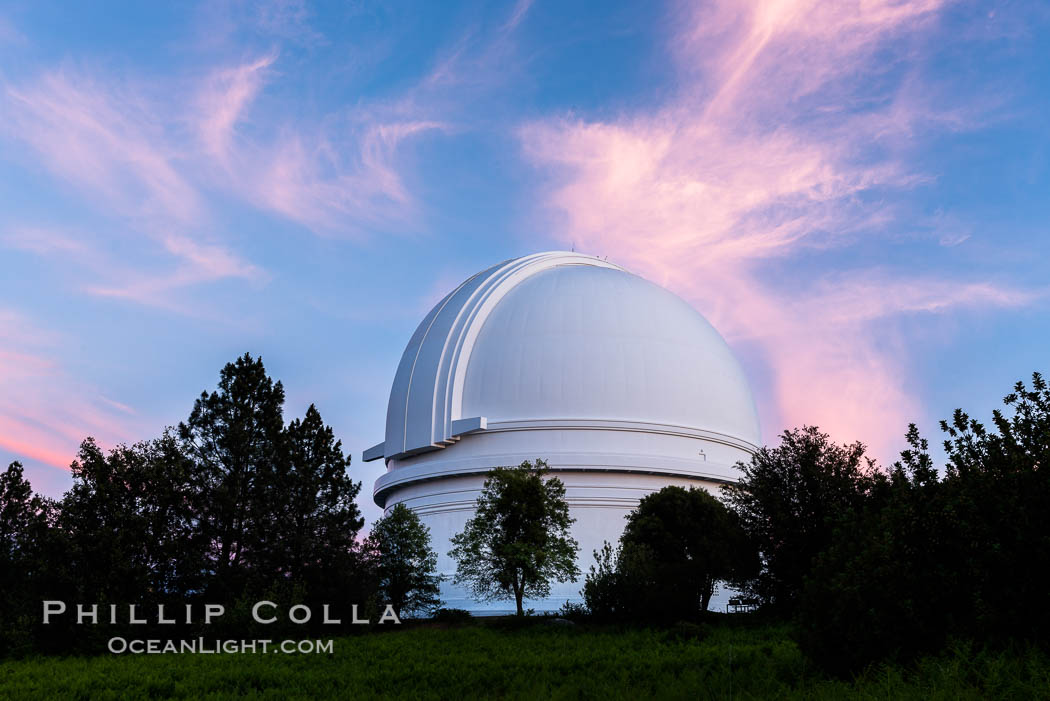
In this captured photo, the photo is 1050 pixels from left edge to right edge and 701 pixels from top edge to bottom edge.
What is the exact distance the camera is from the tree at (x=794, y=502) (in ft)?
68.0

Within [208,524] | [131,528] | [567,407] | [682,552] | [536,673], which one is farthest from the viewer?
[567,407]

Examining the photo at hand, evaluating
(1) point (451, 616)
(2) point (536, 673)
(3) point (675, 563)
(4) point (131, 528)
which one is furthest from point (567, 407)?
(2) point (536, 673)

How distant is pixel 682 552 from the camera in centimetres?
2316

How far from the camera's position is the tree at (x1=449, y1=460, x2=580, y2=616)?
23.6 meters

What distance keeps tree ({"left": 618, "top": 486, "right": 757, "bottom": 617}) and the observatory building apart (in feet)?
18.0

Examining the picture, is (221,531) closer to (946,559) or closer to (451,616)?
(451,616)

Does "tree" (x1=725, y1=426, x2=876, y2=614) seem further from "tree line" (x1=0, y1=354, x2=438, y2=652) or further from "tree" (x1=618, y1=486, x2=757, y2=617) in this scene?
"tree line" (x1=0, y1=354, x2=438, y2=652)

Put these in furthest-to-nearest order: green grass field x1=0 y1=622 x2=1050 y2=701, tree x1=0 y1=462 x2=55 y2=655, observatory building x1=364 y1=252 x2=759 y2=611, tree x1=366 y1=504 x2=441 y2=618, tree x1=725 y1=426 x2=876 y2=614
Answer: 1. observatory building x1=364 y1=252 x2=759 y2=611
2. tree x1=366 y1=504 x2=441 y2=618
3. tree x1=725 y1=426 x2=876 y2=614
4. tree x1=0 y1=462 x2=55 y2=655
5. green grass field x1=0 y1=622 x2=1050 y2=701

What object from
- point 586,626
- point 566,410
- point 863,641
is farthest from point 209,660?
point 566,410

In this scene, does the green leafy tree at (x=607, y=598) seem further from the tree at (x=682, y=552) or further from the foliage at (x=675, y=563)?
the tree at (x=682, y=552)

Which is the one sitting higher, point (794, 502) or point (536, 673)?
point (794, 502)

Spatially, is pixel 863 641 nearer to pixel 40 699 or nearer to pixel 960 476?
pixel 960 476

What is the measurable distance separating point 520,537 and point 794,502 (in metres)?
7.76

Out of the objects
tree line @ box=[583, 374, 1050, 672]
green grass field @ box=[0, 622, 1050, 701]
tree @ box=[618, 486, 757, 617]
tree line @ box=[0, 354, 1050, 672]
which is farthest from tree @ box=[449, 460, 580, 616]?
tree line @ box=[583, 374, 1050, 672]
